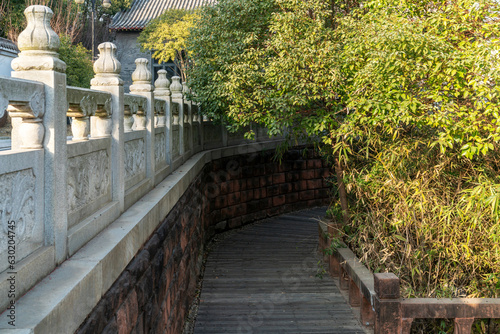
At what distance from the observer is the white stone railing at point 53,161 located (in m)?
1.89

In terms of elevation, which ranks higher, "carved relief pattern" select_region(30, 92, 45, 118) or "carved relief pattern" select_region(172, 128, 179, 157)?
"carved relief pattern" select_region(30, 92, 45, 118)

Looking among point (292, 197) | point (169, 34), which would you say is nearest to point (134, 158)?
point (292, 197)

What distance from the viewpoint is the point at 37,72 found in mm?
2191

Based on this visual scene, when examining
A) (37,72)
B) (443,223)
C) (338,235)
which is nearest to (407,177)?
(443,223)

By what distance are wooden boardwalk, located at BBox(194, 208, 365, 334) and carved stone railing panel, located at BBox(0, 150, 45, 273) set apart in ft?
11.5

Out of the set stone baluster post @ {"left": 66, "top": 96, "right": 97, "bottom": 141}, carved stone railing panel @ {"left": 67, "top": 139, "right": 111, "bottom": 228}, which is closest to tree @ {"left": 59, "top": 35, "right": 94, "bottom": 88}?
carved stone railing panel @ {"left": 67, "top": 139, "right": 111, "bottom": 228}

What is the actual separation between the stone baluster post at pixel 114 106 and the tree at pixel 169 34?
1213cm

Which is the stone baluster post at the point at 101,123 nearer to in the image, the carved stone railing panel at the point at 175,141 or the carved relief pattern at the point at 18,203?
the carved relief pattern at the point at 18,203

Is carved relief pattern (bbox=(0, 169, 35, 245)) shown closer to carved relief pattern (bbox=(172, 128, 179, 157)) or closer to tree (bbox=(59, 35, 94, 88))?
carved relief pattern (bbox=(172, 128, 179, 157))

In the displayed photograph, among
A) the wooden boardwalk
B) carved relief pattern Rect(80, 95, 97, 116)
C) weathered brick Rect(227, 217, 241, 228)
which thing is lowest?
the wooden boardwalk

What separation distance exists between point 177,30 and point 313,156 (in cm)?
630

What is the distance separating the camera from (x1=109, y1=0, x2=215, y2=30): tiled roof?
19092 mm

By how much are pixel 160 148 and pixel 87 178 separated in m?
2.54

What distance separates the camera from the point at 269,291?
21.2ft
